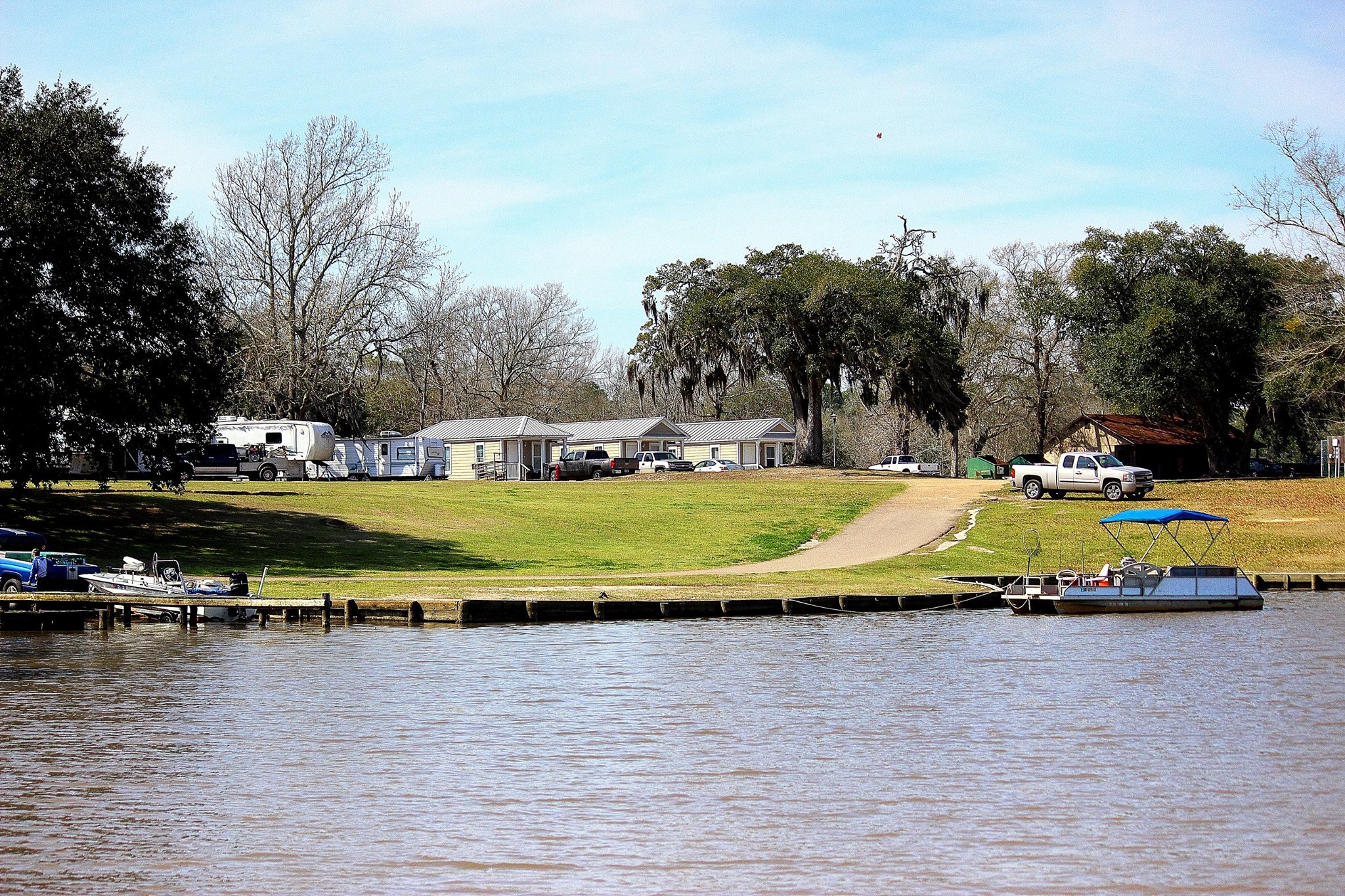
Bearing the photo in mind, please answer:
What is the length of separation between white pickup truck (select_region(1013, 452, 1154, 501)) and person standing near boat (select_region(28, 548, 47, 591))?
1484 inches

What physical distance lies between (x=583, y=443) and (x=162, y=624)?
227 ft

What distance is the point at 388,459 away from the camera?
79.4 meters

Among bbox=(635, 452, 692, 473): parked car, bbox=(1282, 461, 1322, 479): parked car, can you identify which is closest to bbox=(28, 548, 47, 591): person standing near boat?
bbox=(635, 452, 692, 473): parked car

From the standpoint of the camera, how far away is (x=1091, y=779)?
50.8ft

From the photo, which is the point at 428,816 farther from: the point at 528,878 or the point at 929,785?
the point at 929,785

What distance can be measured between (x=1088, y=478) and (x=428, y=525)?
87.2ft

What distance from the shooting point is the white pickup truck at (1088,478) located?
5225cm

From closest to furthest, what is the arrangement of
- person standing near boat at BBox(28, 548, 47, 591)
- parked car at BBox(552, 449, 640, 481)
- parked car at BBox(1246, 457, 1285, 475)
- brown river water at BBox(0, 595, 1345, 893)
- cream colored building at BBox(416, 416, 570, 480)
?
brown river water at BBox(0, 595, 1345, 893), person standing near boat at BBox(28, 548, 47, 591), parked car at BBox(552, 449, 640, 481), cream colored building at BBox(416, 416, 570, 480), parked car at BBox(1246, 457, 1285, 475)

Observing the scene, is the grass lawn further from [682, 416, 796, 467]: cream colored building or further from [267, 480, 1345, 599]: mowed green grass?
[682, 416, 796, 467]: cream colored building

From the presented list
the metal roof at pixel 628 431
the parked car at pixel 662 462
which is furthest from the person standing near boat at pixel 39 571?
the metal roof at pixel 628 431

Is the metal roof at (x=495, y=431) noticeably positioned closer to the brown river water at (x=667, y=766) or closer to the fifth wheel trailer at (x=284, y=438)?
the fifth wheel trailer at (x=284, y=438)

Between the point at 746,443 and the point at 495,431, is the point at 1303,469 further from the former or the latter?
the point at 495,431

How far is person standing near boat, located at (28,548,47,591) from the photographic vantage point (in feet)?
103

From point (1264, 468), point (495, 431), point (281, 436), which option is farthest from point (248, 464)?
point (1264, 468)
